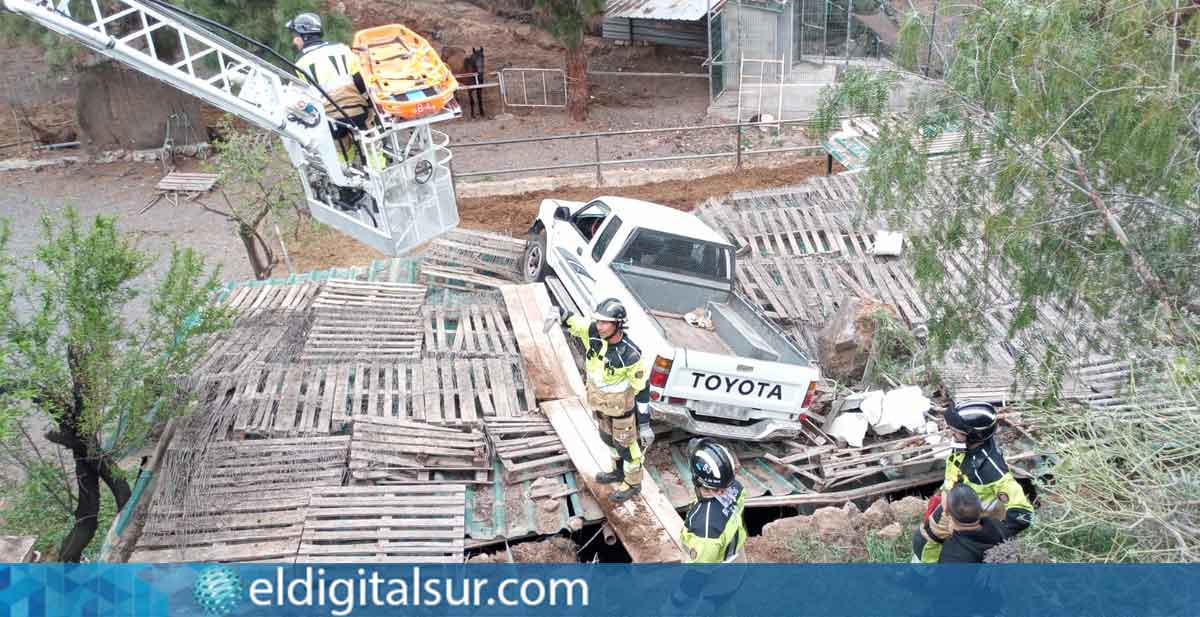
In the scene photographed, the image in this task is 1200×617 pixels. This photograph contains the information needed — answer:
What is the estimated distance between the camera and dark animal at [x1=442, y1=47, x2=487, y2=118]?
23.9 m

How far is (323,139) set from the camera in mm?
9781

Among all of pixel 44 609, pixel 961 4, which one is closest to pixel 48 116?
pixel 44 609

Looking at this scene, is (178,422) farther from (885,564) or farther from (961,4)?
(961,4)

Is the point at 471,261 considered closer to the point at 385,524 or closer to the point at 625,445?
the point at 625,445

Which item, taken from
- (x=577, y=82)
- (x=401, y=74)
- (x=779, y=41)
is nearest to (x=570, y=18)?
(x=577, y=82)

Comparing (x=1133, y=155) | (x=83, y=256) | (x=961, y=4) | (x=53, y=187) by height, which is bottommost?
(x=53, y=187)

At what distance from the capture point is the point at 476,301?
1091 centimetres

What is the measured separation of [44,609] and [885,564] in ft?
18.9

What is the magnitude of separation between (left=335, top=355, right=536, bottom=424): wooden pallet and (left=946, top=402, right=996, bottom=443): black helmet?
401 centimetres

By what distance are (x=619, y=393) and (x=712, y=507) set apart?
6.62ft

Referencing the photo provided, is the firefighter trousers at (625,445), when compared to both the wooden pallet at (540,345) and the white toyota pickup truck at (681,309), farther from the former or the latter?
the wooden pallet at (540,345)

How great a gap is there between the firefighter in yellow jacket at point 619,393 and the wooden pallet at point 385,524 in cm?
129

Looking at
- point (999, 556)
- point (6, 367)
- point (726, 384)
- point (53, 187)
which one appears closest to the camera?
point (999, 556)

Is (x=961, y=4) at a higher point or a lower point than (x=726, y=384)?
higher
